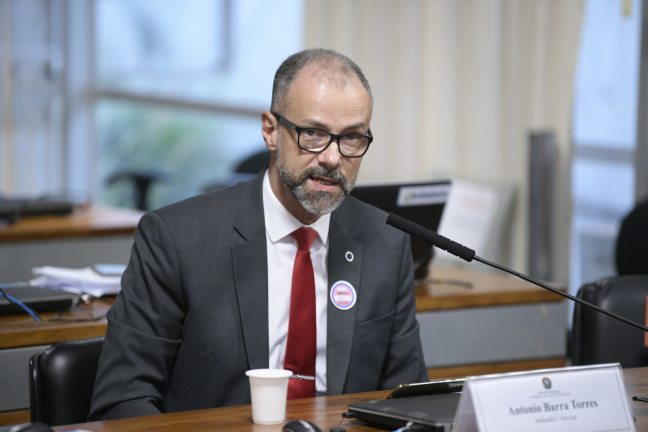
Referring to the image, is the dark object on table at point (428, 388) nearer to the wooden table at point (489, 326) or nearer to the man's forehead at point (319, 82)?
the man's forehead at point (319, 82)

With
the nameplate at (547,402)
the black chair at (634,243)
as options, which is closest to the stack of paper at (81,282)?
the nameplate at (547,402)

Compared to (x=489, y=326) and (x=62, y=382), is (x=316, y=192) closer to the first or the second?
(x=62, y=382)

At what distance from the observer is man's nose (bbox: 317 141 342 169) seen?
4.80ft

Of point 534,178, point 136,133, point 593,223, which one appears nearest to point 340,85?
point 534,178

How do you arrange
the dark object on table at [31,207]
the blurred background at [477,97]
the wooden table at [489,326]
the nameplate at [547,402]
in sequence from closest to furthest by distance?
the nameplate at [547,402]
the wooden table at [489,326]
the dark object on table at [31,207]
the blurred background at [477,97]

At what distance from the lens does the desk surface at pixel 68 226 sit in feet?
9.68

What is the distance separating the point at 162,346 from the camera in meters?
1.43

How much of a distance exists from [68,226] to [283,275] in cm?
175

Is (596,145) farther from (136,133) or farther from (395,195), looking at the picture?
(136,133)

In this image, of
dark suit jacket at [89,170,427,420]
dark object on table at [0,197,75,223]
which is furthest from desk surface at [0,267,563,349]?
dark object on table at [0,197,75,223]

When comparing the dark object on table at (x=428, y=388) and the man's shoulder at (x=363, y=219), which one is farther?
the man's shoulder at (x=363, y=219)

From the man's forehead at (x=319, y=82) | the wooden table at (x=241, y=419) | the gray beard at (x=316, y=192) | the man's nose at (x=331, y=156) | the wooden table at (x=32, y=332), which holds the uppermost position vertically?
the man's forehead at (x=319, y=82)

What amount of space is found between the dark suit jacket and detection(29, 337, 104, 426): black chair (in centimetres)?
3

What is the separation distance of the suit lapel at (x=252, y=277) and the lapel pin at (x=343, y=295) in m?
0.14
